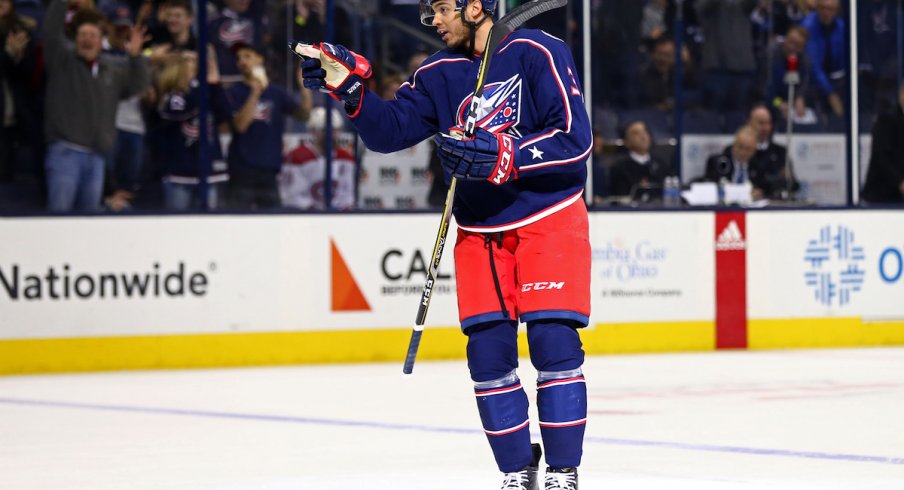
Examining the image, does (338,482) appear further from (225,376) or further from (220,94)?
(220,94)

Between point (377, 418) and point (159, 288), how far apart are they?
2.88 metres

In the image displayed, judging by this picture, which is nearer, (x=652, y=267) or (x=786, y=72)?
(x=652, y=267)

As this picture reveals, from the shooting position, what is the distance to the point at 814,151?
1148 centimetres

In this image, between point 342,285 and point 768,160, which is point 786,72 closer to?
point 768,160

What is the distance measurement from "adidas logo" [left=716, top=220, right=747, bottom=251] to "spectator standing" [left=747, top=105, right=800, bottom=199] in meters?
0.52

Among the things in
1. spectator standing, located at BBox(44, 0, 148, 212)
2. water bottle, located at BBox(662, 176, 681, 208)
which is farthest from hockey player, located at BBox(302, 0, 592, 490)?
water bottle, located at BBox(662, 176, 681, 208)

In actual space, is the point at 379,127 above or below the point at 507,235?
above

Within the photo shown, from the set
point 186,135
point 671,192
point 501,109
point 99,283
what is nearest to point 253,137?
point 186,135

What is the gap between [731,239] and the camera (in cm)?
1080

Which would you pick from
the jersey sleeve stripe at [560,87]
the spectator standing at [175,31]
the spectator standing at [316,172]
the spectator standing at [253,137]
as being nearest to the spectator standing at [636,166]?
the spectator standing at [316,172]

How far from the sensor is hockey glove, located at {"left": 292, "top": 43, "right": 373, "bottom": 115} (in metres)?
4.43

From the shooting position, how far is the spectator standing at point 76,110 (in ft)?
31.5

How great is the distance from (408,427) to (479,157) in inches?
107

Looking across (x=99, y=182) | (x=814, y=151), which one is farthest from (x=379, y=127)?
(x=814, y=151)
